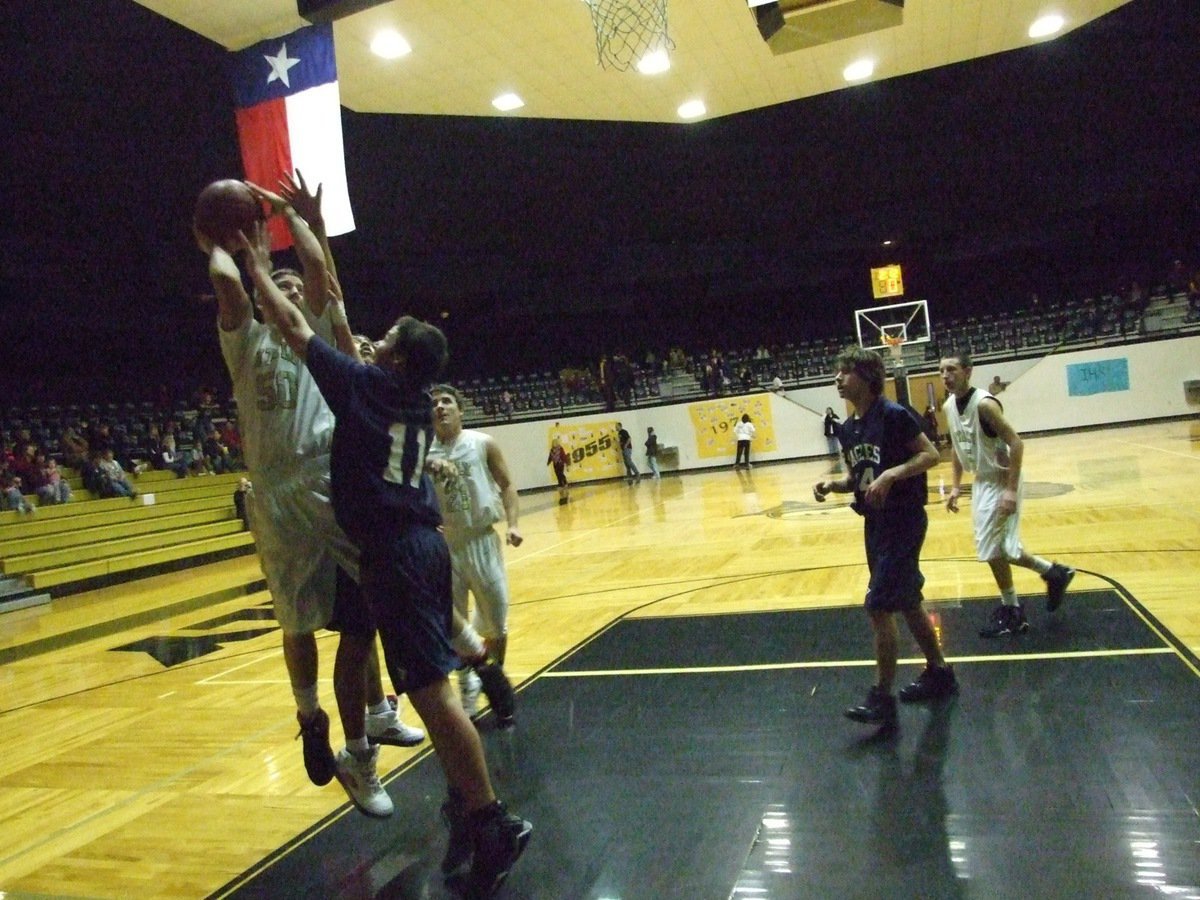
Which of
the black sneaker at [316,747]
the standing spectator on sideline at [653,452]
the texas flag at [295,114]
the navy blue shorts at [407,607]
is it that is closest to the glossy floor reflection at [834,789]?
the black sneaker at [316,747]

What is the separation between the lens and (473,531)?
4156 mm

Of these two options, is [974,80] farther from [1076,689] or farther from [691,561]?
[1076,689]

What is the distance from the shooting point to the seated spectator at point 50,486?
13.4 metres

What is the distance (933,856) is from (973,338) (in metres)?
22.9

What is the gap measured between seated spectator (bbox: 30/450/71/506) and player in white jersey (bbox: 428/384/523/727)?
12091mm

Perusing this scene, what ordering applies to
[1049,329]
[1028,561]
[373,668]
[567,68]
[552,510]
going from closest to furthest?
[373,668], [1028,561], [567,68], [552,510], [1049,329]

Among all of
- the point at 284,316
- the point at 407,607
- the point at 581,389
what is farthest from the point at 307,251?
the point at 581,389

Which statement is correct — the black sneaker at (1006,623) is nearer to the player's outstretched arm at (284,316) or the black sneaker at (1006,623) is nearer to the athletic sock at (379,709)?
the athletic sock at (379,709)

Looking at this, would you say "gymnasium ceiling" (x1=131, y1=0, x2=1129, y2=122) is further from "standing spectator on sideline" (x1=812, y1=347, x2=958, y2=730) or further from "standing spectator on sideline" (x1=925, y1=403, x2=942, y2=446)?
"standing spectator on sideline" (x1=925, y1=403, x2=942, y2=446)

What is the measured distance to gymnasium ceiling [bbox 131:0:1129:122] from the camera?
279 inches

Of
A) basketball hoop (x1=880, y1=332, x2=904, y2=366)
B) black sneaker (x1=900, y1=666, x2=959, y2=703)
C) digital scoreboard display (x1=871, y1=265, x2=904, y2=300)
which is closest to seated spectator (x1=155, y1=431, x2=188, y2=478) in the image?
basketball hoop (x1=880, y1=332, x2=904, y2=366)

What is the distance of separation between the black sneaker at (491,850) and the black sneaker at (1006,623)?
10.1ft

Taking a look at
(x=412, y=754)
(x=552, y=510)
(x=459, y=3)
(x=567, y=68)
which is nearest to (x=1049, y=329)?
(x=552, y=510)

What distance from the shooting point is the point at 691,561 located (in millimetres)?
8039
